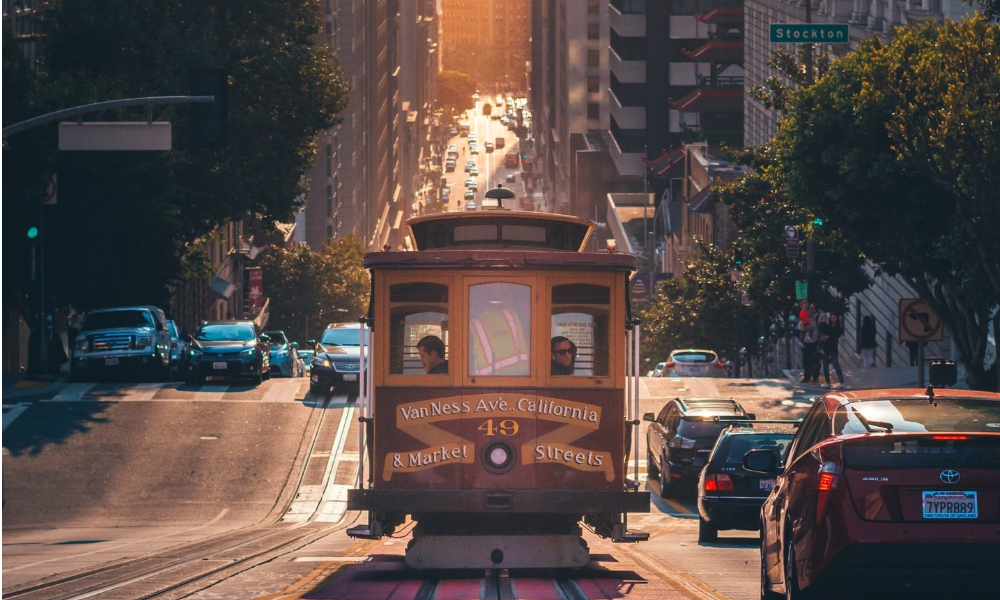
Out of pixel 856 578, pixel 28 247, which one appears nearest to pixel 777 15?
pixel 28 247

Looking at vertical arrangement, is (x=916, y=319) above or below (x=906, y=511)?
above

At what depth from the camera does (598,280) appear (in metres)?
15.0

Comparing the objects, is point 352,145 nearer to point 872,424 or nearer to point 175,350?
point 175,350

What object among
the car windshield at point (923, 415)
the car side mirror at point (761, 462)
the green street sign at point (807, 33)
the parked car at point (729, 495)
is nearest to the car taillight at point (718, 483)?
the parked car at point (729, 495)

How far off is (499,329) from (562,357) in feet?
2.18

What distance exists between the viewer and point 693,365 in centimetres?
4691

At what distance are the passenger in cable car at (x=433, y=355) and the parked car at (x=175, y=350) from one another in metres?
24.9

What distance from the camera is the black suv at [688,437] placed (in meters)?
24.6

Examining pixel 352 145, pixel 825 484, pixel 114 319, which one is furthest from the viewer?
pixel 352 145

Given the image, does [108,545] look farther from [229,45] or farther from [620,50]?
[620,50]

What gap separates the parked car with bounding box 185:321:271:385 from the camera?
36.4 m

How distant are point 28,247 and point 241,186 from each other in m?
9.59

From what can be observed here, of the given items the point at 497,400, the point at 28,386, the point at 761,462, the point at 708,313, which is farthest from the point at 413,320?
the point at 708,313

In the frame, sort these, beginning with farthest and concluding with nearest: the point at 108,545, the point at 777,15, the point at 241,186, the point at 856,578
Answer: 1. the point at 777,15
2. the point at 241,186
3. the point at 108,545
4. the point at 856,578
